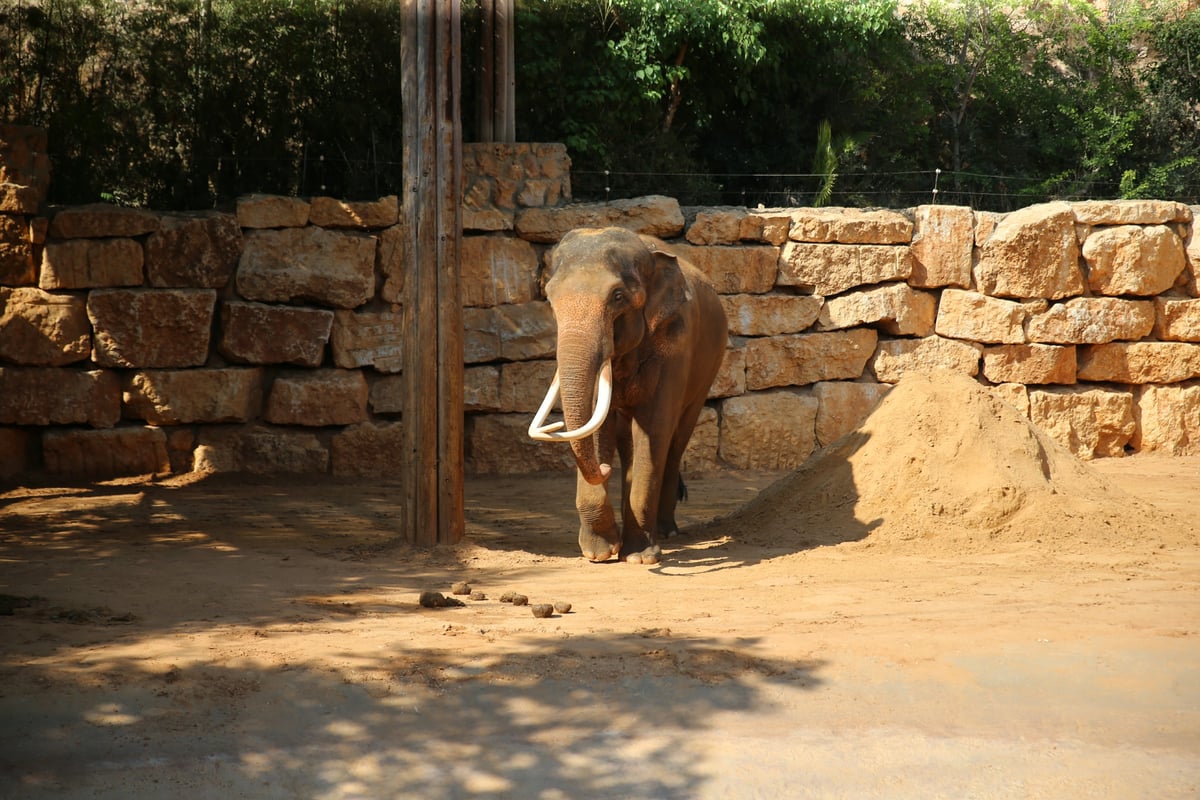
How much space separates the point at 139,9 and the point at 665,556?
25.2ft

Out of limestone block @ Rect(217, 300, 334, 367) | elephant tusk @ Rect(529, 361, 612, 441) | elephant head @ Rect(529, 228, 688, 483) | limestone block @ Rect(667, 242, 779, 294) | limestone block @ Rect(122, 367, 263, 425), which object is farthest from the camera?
limestone block @ Rect(667, 242, 779, 294)

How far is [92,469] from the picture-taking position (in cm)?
991

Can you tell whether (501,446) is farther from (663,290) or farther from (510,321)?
(663,290)

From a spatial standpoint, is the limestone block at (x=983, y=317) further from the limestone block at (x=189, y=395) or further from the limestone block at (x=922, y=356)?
the limestone block at (x=189, y=395)

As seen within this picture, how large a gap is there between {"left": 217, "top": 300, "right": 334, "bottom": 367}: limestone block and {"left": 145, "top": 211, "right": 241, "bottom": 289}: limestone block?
311 millimetres

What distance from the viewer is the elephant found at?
648 centimetres

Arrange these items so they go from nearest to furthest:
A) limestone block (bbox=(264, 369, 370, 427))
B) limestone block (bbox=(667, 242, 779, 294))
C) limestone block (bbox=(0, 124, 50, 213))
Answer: limestone block (bbox=(0, 124, 50, 213))
limestone block (bbox=(264, 369, 370, 427))
limestone block (bbox=(667, 242, 779, 294))

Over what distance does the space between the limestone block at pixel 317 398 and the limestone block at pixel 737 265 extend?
10.2 ft

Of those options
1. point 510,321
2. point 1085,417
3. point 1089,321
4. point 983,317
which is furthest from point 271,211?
point 1085,417

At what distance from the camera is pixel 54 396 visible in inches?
387

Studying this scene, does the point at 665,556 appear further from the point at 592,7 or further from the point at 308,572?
the point at 592,7

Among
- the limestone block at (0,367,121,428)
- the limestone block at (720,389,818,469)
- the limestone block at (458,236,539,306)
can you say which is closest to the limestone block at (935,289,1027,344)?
the limestone block at (720,389,818,469)

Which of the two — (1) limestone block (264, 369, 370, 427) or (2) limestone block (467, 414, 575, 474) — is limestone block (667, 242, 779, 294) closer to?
(2) limestone block (467, 414, 575, 474)

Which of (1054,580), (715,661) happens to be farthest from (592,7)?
(715,661)
